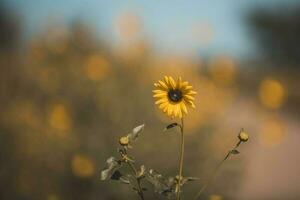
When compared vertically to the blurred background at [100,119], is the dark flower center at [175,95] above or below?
below

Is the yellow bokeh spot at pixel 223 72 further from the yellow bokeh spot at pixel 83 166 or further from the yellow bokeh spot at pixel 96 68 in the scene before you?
the yellow bokeh spot at pixel 83 166

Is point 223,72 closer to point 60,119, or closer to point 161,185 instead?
point 60,119

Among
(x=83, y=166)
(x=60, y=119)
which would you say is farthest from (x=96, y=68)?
(x=83, y=166)

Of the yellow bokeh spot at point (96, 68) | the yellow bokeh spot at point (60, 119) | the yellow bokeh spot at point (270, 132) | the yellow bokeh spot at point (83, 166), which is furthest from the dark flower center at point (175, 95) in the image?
the yellow bokeh spot at point (270, 132)

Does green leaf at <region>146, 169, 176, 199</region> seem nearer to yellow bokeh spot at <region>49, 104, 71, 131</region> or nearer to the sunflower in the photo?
the sunflower

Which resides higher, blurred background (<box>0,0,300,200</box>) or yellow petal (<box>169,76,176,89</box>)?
blurred background (<box>0,0,300,200</box>)

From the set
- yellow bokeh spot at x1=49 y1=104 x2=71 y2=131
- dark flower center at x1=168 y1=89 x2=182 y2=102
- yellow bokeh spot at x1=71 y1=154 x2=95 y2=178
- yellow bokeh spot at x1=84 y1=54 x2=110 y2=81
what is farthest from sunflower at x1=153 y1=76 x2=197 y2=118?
yellow bokeh spot at x1=84 y1=54 x2=110 y2=81

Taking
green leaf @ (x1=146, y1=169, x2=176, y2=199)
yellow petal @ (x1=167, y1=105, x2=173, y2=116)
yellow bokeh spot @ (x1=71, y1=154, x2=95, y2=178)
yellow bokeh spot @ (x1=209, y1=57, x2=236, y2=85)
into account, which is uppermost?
yellow bokeh spot @ (x1=209, y1=57, x2=236, y2=85)
